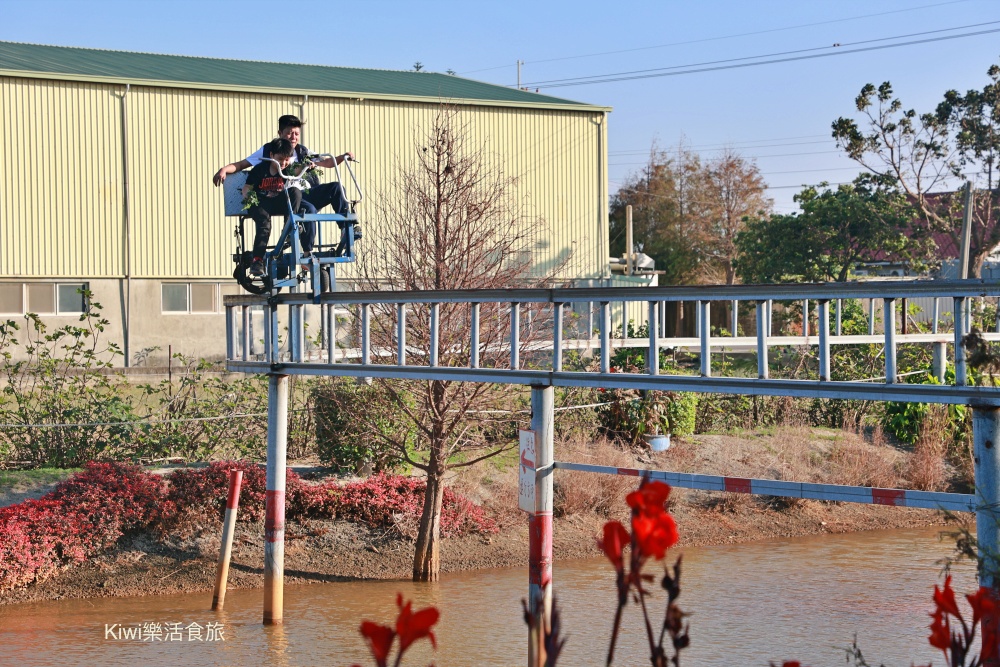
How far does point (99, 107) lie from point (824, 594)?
2470cm

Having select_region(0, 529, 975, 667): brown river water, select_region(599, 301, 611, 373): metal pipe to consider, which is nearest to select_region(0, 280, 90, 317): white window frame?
select_region(0, 529, 975, 667): brown river water

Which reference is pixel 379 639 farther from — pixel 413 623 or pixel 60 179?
pixel 60 179

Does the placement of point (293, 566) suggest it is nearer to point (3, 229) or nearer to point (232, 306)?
point (232, 306)

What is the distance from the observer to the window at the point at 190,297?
1334 inches

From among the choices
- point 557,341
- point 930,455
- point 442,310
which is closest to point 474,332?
point 557,341

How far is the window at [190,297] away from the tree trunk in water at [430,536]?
20.4 m

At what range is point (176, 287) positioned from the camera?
3403 cm

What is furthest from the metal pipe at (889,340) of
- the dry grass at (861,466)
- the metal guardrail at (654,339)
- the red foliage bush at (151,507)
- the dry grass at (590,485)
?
the dry grass at (861,466)

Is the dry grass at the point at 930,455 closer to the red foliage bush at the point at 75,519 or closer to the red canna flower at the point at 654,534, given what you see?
the red foliage bush at the point at 75,519

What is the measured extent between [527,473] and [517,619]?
4.50 metres

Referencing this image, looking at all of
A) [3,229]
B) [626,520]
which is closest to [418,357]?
[626,520]

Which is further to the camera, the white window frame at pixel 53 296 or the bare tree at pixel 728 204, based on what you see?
the bare tree at pixel 728 204

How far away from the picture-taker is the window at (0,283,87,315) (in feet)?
105

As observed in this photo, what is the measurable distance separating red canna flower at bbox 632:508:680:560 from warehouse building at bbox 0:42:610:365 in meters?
28.7
